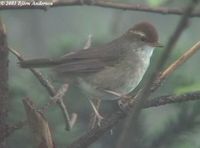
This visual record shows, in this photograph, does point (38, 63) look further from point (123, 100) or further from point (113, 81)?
point (113, 81)

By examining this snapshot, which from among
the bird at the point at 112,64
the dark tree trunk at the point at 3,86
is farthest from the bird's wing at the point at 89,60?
the dark tree trunk at the point at 3,86

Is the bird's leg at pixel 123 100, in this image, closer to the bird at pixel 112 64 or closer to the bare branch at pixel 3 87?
the bird at pixel 112 64

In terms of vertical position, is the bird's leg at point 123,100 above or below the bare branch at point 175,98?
below

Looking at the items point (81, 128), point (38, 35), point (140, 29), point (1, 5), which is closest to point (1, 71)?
point (1, 5)

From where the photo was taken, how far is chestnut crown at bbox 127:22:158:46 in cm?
181

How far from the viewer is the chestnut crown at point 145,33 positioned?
1813mm

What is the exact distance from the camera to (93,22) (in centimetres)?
414

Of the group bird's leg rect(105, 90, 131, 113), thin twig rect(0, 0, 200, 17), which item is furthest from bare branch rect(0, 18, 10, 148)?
bird's leg rect(105, 90, 131, 113)

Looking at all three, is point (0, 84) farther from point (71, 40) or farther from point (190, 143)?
point (71, 40)

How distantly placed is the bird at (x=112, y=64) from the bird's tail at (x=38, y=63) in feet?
0.04

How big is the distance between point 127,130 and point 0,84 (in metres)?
0.59

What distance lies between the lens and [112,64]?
6.86ft

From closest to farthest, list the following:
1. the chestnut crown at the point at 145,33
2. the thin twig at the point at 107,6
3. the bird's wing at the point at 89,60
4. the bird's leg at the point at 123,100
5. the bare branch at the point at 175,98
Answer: the bare branch at the point at 175,98 < the bird's leg at the point at 123,100 < the thin twig at the point at 107,6 < the bird's wing at the point at 89,60 < the chestnut crown at the point at 145,33

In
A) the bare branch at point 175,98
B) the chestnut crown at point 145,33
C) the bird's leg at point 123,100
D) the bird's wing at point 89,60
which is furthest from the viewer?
the chestnut crown at point 145,33
